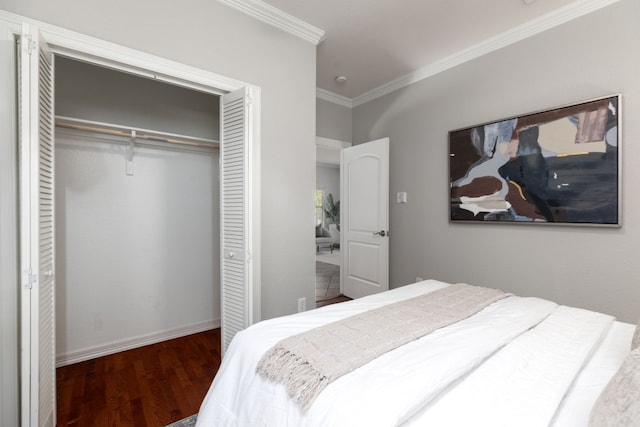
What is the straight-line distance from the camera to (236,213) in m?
2.07

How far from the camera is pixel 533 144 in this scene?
7.72 feet

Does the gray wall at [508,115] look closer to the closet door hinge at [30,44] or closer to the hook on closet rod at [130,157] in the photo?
the hook on closet rod at [130,157]

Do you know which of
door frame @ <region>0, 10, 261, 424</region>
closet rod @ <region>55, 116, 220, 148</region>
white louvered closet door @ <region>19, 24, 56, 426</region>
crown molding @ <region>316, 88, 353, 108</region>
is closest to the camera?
white louvered closet door @ <region>19, 24, 56, 426</region>

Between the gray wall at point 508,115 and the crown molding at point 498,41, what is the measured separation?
5 centimetres

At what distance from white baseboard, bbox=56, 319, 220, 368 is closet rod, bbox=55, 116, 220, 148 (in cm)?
174

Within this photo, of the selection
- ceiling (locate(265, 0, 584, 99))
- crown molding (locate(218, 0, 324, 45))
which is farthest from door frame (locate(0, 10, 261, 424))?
ceiling (locate(265, 0, 584, 99))

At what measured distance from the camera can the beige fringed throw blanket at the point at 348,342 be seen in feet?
2.96

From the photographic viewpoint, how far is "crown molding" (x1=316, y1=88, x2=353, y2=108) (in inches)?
145

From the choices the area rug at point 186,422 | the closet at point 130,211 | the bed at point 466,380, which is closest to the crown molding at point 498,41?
the closet at point 130,211

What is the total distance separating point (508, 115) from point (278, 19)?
2.10 m

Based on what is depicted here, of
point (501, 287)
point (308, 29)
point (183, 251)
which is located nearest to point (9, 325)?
point (183, 251)

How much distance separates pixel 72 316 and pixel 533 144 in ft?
12.9

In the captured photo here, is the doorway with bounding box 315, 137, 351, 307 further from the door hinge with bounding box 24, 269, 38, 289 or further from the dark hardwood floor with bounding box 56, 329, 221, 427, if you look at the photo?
the door hinge with bounding box 24, 269, 38, 289

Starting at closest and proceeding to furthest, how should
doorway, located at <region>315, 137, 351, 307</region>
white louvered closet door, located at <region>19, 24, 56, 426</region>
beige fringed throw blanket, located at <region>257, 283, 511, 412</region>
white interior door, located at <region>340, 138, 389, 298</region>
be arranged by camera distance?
1. beige fringed throw blanket, located at <region>257, 283, 511, 412</region>
2. white louvered closet door, located at <region>19, 24, 56, 426</region>
3. white interior door, located at <region>340, 138, 389, 298</region>
4. doorway, located at <region>315, 137, 351, 307</region>
